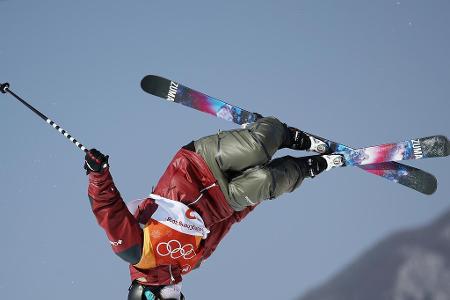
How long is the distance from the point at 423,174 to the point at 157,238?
93.0 inches

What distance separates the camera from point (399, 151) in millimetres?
4352

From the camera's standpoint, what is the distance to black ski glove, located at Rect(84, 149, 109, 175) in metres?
3.12

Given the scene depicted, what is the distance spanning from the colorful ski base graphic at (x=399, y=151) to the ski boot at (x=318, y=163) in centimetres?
8

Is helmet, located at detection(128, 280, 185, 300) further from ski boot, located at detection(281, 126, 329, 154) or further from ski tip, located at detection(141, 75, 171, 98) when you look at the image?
ski tip, located at detection(141, 75, 171, 98)

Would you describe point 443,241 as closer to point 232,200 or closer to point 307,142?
point 307,142

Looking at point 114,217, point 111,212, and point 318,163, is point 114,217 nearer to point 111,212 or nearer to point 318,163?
point 111,212

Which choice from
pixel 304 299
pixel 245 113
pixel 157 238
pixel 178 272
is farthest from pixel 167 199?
pixel 304 299

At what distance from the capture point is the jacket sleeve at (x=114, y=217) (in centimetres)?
325

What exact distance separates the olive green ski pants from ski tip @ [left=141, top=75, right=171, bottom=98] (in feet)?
3.49

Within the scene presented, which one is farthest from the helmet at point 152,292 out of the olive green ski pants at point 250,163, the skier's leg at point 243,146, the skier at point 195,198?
the skier's leg at point 243,146

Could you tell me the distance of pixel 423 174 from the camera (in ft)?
15.3

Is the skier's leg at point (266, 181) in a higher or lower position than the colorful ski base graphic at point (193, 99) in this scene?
lower

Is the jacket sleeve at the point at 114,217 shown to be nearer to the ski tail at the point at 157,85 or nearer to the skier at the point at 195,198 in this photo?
the skier at the point at 195,198

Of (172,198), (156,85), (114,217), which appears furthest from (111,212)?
(156,85)
